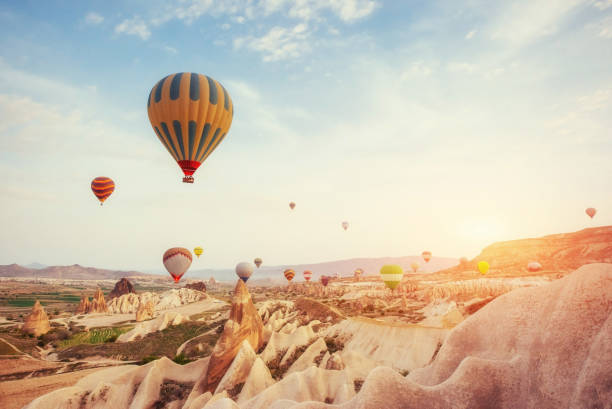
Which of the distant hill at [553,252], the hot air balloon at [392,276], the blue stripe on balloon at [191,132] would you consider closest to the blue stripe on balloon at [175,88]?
the blue stripe on balloon at [191,132]

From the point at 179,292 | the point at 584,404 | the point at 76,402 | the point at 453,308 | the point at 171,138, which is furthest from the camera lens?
the point at 179,292

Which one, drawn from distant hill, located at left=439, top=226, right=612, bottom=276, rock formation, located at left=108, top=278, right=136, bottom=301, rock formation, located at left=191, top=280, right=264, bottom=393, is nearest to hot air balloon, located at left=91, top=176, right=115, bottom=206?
rock formation, located at left=191, top=280, right=264, bottom=393

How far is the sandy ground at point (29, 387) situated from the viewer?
29.1m

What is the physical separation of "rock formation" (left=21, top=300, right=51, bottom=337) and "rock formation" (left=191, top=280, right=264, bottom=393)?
57.8 meters

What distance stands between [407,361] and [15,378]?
42101 mm

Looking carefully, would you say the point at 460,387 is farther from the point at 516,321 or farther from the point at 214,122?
the point at 214,122

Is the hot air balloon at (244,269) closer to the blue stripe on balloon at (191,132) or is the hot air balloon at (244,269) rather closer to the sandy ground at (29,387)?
the sandy ground at (29,387)

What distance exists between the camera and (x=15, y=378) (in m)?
35.0

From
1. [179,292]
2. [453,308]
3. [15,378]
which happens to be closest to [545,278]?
[453,308]

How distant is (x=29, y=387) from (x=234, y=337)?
22.7 meters

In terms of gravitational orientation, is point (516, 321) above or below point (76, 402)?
above

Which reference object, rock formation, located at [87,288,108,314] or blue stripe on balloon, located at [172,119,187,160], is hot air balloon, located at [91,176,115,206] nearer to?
blue stripe on balloon, located at [172,119,187,160]

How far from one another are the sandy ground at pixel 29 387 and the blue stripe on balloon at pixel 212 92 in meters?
32.8

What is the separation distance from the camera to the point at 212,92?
37.4 metres
